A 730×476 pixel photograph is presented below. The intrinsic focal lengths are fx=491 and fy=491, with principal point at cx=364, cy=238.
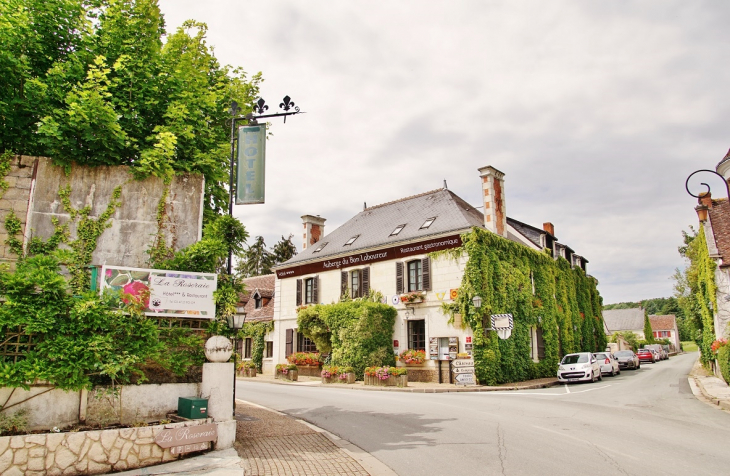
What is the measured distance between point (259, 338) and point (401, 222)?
11.9 meters

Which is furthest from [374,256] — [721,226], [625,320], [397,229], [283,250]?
[625,320]

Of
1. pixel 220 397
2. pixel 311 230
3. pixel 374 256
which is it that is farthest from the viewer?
pixel 311 230

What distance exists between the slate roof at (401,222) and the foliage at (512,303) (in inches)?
60.6

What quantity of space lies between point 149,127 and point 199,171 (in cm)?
128

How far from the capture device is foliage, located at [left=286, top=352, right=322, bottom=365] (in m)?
26.5

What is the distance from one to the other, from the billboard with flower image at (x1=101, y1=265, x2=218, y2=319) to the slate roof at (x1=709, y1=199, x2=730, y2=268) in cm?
2060

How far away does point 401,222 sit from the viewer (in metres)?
26.4

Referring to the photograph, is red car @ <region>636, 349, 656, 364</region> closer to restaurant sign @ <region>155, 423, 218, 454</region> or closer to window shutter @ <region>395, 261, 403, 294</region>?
window shutter @ <region>395, 261, 403, 294</region>

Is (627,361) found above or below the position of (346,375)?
below

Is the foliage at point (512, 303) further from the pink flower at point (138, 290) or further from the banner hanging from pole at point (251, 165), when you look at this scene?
the pink flower at point (138, 290)

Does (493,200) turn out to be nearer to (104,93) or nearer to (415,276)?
(415,276)

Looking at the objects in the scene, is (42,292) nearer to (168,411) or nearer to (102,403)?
(102,403)

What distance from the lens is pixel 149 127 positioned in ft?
32.1

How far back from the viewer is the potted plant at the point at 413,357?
22.3m
